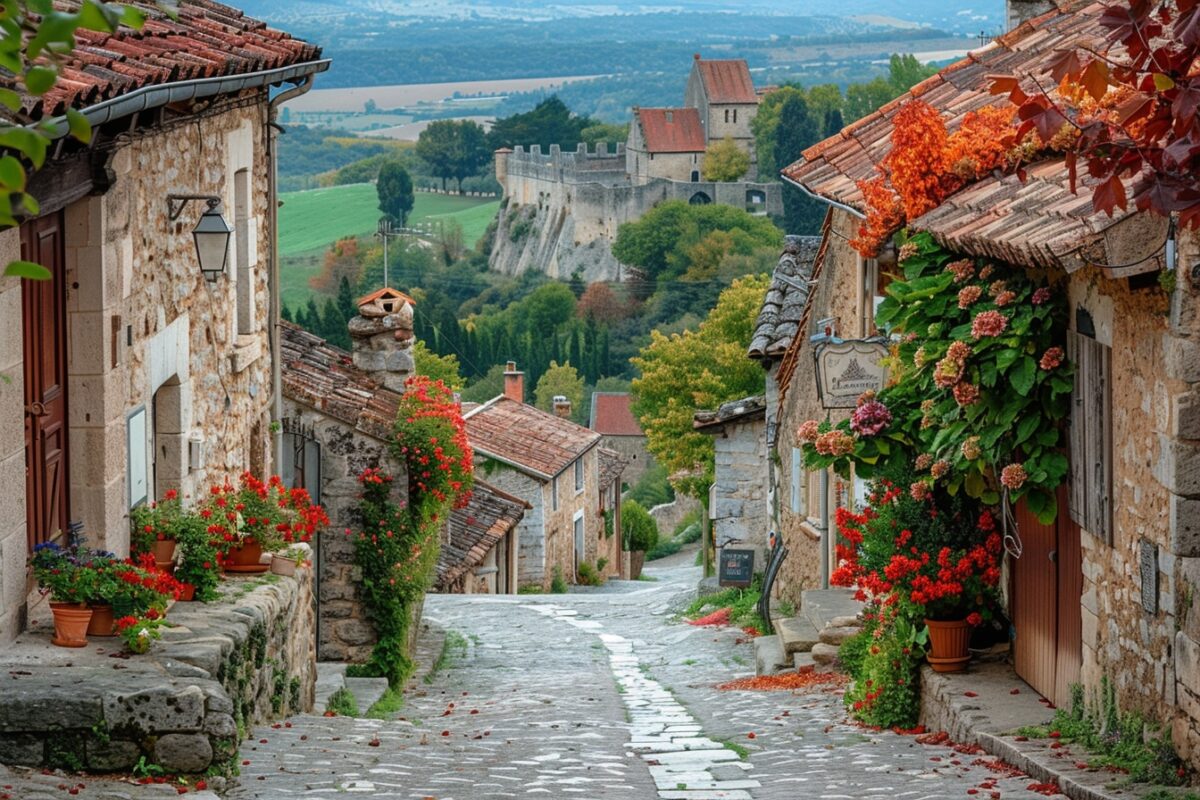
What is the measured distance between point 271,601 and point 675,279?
301 feet

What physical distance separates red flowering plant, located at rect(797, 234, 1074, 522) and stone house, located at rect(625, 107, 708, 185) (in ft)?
368

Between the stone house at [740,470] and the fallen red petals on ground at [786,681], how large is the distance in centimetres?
800

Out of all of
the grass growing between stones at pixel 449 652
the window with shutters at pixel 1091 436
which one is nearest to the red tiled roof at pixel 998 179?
the window with shutters at pixel 1091 436

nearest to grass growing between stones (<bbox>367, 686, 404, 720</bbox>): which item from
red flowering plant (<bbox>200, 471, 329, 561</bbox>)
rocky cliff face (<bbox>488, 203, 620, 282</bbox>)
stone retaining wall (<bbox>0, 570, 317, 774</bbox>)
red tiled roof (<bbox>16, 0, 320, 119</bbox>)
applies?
red flowering plant (<bbox>200, 471, 329, 561</bbox>)

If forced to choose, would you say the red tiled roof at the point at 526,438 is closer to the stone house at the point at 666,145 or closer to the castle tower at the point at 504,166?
the stone house at the point at 666,145

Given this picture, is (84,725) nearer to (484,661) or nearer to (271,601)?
(271,601)

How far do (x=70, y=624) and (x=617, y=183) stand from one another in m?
116

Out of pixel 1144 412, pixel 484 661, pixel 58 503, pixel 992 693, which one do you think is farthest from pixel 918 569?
pixel 484 661

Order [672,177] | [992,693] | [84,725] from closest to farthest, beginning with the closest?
[84,725] < [992,693] < [672,177]

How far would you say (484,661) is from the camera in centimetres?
1555

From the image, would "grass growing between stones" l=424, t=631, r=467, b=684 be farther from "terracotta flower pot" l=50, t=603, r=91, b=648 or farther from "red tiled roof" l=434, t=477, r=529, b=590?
"terracotta flower pot" l=50, t=603, r=91, b=648

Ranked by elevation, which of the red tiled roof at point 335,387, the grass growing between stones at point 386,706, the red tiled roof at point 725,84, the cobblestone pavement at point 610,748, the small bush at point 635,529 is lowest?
the small bush at point 635,529

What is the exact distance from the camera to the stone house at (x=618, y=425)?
227ft

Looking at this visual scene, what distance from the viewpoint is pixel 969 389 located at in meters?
7.61
